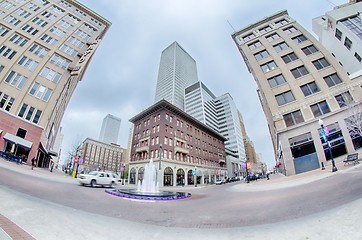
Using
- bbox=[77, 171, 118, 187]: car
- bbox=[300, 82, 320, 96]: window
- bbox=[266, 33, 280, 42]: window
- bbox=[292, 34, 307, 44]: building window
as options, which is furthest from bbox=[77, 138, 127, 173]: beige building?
bbox=[292, 34, 307, 44]: building window

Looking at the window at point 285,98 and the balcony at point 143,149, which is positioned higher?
the window at point 285,98

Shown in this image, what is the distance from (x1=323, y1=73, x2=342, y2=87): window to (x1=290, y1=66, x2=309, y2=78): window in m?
2.81

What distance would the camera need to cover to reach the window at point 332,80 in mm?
23609

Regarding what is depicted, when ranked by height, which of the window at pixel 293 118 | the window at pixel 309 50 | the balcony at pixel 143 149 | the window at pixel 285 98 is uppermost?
the window at pixel 309 50

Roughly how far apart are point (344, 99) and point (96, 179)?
32.9 m

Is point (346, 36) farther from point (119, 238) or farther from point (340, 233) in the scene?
point (119, 238)

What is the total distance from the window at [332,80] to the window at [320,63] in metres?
2.13

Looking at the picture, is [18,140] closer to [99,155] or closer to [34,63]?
[34,63]

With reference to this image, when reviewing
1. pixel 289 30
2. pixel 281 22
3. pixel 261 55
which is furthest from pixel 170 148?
pixel 281 22

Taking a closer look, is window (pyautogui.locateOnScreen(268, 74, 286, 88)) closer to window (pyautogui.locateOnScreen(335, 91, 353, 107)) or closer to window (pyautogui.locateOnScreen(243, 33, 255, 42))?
window (pyautogui.locateOnScreen(335, 91, 353, 107))

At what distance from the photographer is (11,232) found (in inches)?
128

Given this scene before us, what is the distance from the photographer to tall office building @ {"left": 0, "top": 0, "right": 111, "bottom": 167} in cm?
2542

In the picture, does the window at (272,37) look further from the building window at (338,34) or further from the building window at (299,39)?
the building window at (338,34)

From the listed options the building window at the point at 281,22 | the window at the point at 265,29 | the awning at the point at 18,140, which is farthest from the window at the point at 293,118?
the awning at the point at 18,140
